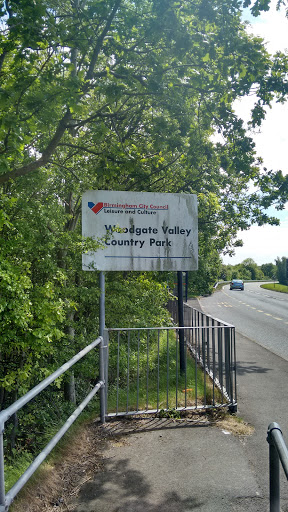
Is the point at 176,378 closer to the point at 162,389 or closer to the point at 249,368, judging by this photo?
the point at 162,389

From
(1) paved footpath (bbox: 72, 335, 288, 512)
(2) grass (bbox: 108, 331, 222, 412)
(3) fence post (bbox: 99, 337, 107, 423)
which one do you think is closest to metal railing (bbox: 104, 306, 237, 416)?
(2) grass (bbox: 108, 331, 222, 412)

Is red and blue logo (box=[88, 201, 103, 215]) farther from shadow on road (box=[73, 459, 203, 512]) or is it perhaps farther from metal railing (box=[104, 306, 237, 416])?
shadow on road (box=[73, 459, 203, 512])

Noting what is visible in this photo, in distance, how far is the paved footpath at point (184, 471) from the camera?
345 cm

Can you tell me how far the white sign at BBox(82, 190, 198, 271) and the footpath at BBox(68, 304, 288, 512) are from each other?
6.60 ft

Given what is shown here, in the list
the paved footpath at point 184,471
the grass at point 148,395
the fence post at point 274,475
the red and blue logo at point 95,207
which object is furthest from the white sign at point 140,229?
the fence post at point 274,475

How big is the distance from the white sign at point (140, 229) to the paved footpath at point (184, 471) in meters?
2.01

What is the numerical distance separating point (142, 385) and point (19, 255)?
3.45 meters

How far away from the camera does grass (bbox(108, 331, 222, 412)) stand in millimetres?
5680

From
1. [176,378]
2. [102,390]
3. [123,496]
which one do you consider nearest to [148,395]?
[176,378]

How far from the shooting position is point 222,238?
66.1 ft

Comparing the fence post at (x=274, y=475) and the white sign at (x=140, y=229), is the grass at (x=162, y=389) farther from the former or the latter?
the fence post at (x=274, y=475)

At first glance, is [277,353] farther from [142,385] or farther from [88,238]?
[88,238]

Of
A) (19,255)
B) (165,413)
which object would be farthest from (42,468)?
(19,255)

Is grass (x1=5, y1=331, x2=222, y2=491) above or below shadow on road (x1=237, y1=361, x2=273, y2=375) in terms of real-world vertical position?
above
